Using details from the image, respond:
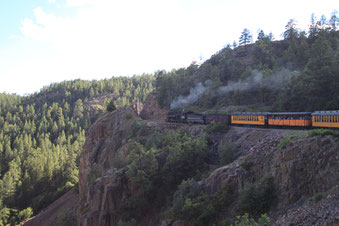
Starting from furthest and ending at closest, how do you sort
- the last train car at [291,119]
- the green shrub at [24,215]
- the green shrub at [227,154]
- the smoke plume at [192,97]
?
the smoke plume at [192,97] → the green shrub at [24,215] → the green shrub at [227,154] → the last train car at [291,119]

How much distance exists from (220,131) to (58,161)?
75.2 metres

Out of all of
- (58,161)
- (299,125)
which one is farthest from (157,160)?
(58,161)

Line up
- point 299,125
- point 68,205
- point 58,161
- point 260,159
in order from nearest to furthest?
point 260,159 < point 299,125 < point 68,205 < point 58,161

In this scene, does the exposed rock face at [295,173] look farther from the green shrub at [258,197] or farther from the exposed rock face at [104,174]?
the exposed rock face at [104,174]

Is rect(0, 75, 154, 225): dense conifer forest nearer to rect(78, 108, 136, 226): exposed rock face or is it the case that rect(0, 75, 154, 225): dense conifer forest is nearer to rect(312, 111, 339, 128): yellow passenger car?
rect(78, 108, 136, 226): exposed rock face

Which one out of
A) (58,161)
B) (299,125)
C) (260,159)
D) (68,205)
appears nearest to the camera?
(260,159)

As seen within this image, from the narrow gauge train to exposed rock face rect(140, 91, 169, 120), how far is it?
22108 mm

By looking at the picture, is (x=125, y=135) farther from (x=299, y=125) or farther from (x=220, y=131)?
(x=299, y=125)

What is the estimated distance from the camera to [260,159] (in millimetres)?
21500

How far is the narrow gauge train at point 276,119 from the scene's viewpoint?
76.1ft

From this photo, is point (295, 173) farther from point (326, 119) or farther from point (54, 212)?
point (54, 212)

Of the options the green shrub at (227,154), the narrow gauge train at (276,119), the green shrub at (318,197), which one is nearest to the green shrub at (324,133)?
the narrow gauge train at (276,119)

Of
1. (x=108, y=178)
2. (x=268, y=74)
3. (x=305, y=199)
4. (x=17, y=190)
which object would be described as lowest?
(x=17, y=190)

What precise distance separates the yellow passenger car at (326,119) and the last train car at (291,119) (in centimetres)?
90
